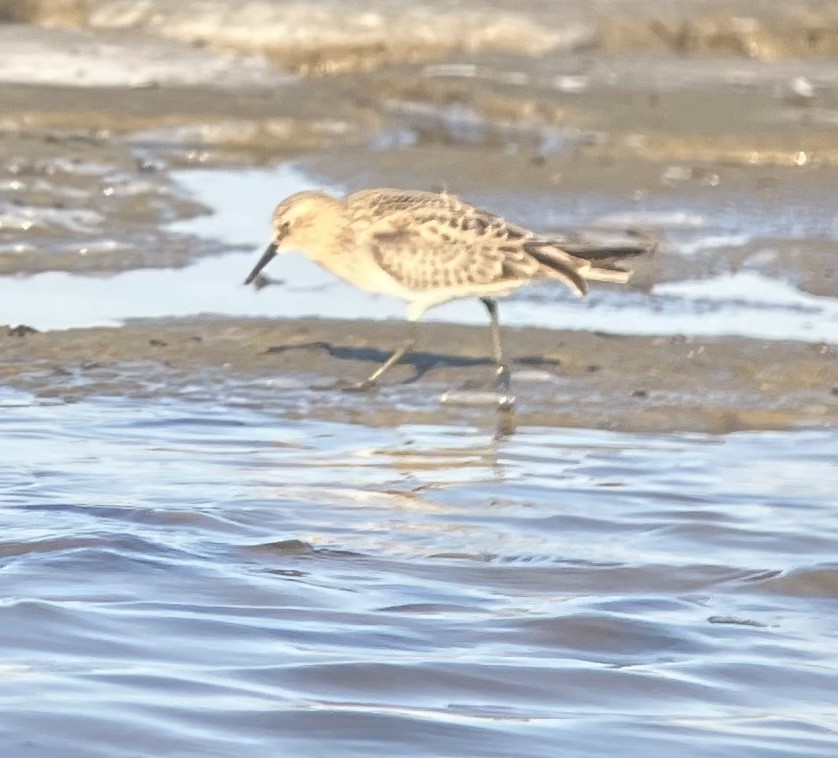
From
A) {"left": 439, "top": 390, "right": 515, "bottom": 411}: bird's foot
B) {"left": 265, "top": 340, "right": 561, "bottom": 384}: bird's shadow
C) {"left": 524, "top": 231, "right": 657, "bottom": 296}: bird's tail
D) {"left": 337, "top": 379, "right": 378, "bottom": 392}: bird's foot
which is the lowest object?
{"left": 439, "top": 390, "right": 515, "bottom": 411}: bird's foot

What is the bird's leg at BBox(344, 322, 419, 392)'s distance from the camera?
8719mm

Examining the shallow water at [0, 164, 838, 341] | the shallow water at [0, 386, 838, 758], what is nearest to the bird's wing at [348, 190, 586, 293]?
the shallow water at [0, 386, 838, 758]

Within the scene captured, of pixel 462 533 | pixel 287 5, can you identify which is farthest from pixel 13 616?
pixel 287 5

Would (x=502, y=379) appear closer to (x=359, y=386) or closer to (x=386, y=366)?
(x=386, y=366)

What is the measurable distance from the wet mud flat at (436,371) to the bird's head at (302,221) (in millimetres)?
453

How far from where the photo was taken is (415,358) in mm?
9234

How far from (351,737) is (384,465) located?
2924 millimetres

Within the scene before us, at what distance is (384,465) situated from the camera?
7383 millimetres

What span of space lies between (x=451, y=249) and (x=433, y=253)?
0.07 m

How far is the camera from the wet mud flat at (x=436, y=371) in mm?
8414

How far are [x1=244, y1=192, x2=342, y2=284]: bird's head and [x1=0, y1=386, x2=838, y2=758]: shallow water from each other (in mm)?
1109

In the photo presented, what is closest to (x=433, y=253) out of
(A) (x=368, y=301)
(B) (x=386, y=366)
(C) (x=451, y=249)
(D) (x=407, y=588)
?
(C) (x=451, y=249)

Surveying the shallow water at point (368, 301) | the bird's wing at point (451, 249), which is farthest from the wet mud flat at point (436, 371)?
the bird's wing at point (451, 249)

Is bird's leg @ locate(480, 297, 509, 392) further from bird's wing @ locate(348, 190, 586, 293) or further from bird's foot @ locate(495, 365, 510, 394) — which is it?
bird's wing @ locate(348, 190, 586, 293)
